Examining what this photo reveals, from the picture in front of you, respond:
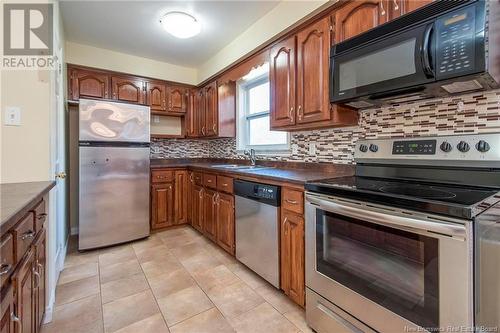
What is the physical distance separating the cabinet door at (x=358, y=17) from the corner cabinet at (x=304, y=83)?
0.29 ft

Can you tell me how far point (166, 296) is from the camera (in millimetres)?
1844

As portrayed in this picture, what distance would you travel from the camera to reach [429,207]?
927 millimetres

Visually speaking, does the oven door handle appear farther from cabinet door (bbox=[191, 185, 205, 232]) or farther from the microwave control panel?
cabinet door (bbox=[191, 185, 205, 232])

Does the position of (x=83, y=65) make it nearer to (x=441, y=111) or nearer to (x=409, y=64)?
(x=409, y=64)

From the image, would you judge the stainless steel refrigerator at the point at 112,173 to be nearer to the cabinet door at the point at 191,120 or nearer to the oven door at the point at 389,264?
the cabinet door at the point at 191,120

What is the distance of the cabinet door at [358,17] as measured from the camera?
147 centimetres

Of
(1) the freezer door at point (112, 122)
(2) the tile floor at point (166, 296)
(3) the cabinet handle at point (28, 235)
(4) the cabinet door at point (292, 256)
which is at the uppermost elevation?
(1) the freezer door at point (112, 122)

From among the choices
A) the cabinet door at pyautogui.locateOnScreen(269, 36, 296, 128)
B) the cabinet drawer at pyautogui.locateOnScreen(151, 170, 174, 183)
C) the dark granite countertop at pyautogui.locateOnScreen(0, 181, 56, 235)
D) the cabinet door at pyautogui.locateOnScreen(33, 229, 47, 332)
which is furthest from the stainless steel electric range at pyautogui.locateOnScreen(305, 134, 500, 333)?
the cabinet drawer at pyautogui.locateOnScreen(151, 170, 174, 183)

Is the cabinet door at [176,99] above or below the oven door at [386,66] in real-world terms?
above

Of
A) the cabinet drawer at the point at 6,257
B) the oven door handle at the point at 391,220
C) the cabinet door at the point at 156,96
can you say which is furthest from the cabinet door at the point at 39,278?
the cabinet door at the point at 156,96

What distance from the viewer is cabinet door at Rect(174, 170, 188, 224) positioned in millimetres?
3371

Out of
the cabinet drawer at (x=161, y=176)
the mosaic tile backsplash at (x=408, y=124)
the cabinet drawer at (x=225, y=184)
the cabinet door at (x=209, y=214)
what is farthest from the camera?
the cabinet drawer at (x=161, y=176)

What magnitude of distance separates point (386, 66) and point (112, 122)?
2693 millimetres

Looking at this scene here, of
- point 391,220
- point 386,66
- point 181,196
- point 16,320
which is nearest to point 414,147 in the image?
point 386,66
